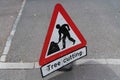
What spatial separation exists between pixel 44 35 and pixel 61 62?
2.27 m

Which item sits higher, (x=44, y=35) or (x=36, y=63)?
(x=44, y=35)

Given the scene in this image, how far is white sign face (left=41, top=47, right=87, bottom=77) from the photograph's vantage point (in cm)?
322

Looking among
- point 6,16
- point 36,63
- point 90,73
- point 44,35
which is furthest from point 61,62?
point 6,16

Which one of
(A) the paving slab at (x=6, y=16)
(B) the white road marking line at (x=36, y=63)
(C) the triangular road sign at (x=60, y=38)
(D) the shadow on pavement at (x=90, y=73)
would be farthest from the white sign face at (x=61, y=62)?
(A) the paving slab at (x=6, y=16)

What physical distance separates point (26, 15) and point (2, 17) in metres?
0.86

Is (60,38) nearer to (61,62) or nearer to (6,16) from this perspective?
(61,62)

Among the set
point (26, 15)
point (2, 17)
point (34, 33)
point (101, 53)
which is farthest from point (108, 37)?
point (2, 17)

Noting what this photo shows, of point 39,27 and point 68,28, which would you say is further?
point 39,27

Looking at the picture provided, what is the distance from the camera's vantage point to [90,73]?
3980 millimetres

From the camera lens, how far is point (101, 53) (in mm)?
4609

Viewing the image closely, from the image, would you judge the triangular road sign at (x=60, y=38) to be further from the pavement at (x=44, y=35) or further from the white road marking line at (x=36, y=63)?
the white road marking line at (x=36, y=63)

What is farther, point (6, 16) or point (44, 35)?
point (6, 16)

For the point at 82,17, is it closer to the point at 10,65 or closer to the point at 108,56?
the point at 108,56

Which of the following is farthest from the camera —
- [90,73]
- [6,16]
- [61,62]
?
[6,16]
